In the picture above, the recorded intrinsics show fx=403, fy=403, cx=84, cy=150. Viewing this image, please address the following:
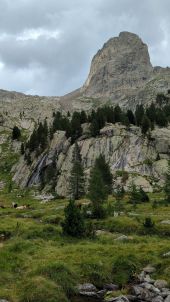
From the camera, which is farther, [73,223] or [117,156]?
[117,156]

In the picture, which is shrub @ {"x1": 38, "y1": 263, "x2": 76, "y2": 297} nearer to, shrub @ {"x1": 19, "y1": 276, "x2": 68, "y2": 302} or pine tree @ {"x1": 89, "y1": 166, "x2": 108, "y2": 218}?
shrub @ {"x1": 19, "y1": 276, "x2": 68, "y2": 302}

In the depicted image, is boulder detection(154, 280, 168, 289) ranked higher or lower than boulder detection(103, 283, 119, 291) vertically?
higher

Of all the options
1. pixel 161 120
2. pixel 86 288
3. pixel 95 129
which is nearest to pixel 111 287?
pixel 86 288

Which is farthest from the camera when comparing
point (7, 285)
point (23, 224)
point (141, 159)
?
point (141, 159)

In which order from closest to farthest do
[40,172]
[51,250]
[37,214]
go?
1. [51,250]
2. [37,214]
3. [40,172]

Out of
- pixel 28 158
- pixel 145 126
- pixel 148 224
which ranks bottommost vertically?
pixel 148 224

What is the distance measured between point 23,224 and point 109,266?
20899mm

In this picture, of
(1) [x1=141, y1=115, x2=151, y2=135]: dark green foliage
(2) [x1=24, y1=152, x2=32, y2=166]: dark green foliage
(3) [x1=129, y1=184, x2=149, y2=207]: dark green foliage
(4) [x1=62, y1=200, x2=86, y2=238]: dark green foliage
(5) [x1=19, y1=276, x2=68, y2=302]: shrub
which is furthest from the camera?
(2) [x1=24, y1=152, x2=32, y2=166]: dark green foliage

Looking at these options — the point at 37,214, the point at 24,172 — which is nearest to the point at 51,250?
the point at 37,214

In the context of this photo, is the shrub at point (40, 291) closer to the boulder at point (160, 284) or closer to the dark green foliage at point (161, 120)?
the boulder at point (160, 284)

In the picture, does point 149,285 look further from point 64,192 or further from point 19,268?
point 64,192

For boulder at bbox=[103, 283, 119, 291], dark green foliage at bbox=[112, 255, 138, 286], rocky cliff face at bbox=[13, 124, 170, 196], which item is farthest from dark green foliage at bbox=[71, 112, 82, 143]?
boulder at bbox=[103, 283, 119, 291]

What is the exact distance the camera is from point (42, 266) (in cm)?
3042

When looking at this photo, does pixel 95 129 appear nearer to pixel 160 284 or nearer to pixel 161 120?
pixel 161 120
